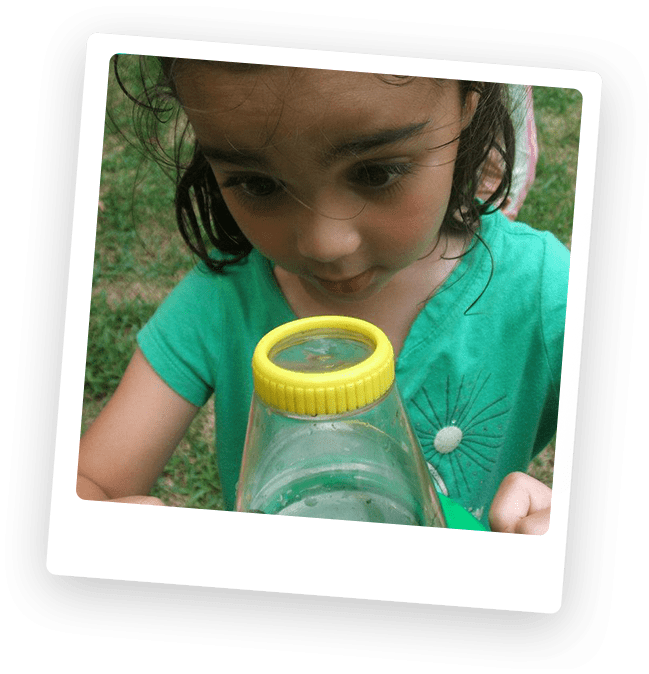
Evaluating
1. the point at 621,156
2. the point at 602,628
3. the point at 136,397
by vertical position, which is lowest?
the point at 602,628

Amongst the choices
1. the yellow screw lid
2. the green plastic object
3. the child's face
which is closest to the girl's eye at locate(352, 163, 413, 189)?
the child's face

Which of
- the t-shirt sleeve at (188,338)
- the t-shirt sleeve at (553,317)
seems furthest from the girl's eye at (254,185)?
the t-shirt sleeve at (553,317)

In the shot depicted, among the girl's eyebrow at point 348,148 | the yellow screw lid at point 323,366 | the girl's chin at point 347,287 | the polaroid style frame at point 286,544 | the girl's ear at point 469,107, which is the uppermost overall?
the girl's ear at point 469,107

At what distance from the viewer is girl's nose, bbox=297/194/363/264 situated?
24.9 inches

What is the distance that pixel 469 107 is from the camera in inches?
24.8

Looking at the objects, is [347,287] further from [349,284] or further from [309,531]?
[309,531]

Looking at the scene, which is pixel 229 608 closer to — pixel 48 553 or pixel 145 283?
pixel 48 553

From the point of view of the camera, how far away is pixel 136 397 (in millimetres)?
745

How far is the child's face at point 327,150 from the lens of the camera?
0.60 metres

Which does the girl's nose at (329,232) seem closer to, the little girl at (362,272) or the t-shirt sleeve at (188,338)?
the little girl at (362,272)

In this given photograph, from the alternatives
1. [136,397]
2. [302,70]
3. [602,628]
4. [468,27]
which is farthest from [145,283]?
[602,628]

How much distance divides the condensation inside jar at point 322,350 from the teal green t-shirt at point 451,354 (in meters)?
0.09

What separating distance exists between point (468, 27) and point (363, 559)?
43 cm

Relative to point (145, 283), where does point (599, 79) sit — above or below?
above
